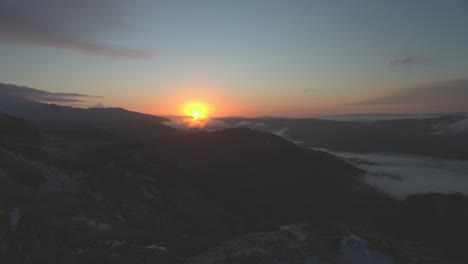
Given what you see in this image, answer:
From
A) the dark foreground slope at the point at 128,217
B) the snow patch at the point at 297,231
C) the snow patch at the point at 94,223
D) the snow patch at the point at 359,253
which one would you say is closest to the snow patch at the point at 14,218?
the dark foreground slope at the point at 128,217

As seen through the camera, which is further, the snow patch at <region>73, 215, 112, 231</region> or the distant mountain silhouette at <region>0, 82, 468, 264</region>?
the snow patch at <region>73, 215, 112, 231</region>

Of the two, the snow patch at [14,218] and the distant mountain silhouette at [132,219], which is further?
the distant mountain silhouette at [132,219]

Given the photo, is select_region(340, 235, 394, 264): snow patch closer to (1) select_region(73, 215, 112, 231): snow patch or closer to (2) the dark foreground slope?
(2) the dark foreground slope

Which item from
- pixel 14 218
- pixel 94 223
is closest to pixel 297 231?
pixel 94 223

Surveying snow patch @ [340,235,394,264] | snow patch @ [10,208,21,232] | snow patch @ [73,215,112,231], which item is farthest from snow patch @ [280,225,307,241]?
snow patch @ [10,208,21,232]

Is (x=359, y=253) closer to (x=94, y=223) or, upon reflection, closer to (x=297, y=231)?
(x=297, y=231)

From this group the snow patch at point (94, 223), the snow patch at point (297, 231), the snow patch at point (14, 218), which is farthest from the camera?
the snow patch at point (94, 223)

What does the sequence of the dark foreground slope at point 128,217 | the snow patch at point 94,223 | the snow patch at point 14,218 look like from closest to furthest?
the snow patch at point 14,218, the dark foreground slope at point 128,217, the snow patch at point 94,223

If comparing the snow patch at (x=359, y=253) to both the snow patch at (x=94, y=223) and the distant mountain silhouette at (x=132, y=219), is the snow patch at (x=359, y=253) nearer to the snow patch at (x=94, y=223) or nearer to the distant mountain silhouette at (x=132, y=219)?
the distant mountain silhouette at (x=132, y=219)

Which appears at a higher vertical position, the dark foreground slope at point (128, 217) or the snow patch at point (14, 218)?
the snow patch at point (14, 218)

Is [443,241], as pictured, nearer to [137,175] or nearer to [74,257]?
[137,175]

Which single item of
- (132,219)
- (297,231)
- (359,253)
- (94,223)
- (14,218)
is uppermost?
(14,218)

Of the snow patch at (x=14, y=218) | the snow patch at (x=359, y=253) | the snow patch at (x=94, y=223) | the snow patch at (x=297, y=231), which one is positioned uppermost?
the snow patch at (x=14, y=218)
